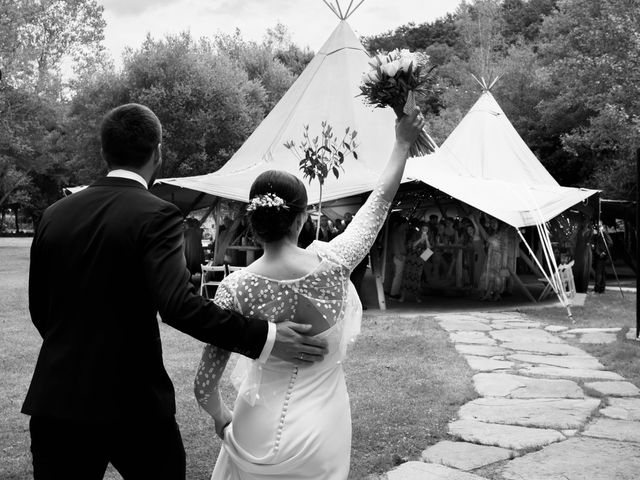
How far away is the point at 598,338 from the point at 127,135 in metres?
8.40

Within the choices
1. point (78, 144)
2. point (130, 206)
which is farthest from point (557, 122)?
point (130, 206)

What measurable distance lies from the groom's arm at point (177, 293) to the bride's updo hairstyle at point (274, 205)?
1.21 ft

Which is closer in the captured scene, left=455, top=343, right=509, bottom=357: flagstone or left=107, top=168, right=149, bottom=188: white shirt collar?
left=107, top=168, right=149, bottom=188: white shirt collar

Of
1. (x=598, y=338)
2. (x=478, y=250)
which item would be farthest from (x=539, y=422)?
(x=478, y=250)

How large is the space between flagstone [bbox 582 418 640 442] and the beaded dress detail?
119 inches

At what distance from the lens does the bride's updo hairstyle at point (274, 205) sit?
8.04ft

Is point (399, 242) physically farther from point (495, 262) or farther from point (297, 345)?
point (297, 345)

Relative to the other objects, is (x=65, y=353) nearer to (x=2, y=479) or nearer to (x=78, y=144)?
(x=2, y=479)

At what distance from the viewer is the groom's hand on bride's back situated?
2324mm

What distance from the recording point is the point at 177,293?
2006 mm

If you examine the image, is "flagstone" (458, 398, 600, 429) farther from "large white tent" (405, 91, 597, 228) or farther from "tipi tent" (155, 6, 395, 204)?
"tipi tent" (155, 6, 395, 204)

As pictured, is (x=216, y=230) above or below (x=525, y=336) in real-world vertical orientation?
above

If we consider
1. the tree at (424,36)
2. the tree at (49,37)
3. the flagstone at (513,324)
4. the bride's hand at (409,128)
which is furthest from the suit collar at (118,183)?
the tree at (424,36)

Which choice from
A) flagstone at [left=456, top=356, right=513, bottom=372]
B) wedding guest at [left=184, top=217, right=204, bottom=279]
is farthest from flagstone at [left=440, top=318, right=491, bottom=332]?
wedding guest at [left=184, top=217, right=204, bottom=279]
